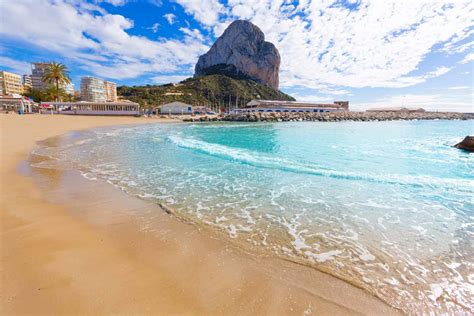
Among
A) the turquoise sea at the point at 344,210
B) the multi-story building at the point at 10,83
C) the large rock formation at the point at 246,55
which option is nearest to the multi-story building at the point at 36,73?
the multi-story building at the point at 10,83

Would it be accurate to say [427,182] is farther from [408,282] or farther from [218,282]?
[218,282]

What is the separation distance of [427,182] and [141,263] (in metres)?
9.74

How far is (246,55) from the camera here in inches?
5640

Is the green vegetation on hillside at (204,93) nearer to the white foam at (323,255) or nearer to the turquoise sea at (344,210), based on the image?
the turquoise sea at (344,210)

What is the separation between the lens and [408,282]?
324cm

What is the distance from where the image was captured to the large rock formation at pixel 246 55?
14388cm

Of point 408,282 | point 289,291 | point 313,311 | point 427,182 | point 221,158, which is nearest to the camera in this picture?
point 313,311

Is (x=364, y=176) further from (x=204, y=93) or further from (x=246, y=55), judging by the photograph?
(x=246, y=55)

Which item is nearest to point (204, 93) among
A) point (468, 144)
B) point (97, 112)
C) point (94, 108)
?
point (94, 108)

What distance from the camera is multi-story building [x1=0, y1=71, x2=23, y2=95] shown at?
114m

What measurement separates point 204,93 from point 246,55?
4759 cm

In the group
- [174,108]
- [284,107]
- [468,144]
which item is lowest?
[468,144]

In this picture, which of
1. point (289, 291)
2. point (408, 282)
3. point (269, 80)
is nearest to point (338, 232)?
point (408, 282)

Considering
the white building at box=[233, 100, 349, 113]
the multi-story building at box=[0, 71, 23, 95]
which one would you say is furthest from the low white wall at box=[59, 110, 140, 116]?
the multi-story building at box=[0, 71, 23, 95]
